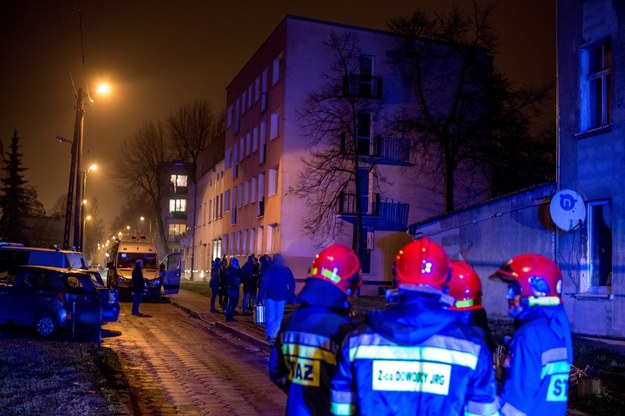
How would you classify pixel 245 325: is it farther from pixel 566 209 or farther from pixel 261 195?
pixel 261 195

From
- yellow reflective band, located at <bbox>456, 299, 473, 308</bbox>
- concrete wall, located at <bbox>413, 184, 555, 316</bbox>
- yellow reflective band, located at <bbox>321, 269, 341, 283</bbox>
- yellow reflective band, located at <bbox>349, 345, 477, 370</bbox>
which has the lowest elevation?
yellow reflective band, located at <bbox>349, 345, 477, 370</bbox>

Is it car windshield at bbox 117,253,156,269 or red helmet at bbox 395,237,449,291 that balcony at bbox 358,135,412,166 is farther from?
red helmet at bbox 395,237,449,291

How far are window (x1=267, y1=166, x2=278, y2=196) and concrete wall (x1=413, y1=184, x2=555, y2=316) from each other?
16.0 metres

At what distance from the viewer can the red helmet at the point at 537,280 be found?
4246mm

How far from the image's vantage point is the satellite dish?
15.4 meters

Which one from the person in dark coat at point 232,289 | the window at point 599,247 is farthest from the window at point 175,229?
the window at point 599,247

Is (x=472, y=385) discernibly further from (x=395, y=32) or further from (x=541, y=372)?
(x=395, y=32)

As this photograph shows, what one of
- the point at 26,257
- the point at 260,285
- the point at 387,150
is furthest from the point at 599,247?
the point at 387,150

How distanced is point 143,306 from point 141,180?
3839 centimetres

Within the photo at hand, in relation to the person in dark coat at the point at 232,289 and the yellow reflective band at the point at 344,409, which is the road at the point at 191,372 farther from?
the yellow reflective band at the point at 344,409

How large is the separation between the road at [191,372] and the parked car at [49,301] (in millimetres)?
937

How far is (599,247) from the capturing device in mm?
15766

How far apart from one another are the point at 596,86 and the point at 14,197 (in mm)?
72481

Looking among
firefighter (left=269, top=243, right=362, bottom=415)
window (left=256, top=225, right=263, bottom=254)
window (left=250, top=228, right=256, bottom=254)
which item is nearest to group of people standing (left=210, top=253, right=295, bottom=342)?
firefighter (left=269, top=243, right=362, bottom=415)
